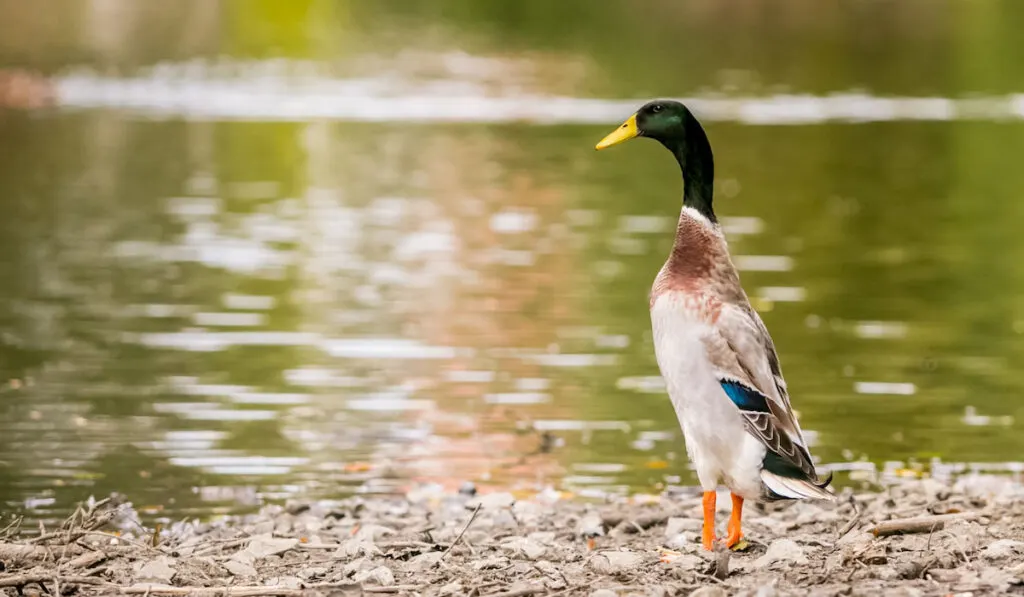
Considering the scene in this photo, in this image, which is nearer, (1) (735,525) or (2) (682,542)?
(1) (735,525)

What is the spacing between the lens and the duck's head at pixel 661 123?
9875 millimetres

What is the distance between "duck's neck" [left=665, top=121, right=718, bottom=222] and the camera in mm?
9727

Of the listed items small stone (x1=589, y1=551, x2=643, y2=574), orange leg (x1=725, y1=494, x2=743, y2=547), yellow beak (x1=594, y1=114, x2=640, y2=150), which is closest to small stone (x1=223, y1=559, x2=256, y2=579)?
small stone (x1=589, y1=551, x2=643, y2=574)

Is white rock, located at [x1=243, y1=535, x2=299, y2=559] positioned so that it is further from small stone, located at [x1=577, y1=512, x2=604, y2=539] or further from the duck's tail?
the duck's tail

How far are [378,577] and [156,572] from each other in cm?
111

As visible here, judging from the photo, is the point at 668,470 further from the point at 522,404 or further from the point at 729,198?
the point at 729,198

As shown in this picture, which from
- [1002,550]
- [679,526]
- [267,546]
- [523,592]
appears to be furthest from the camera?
[679,526]

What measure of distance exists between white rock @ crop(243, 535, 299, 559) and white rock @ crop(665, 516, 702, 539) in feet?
7.68

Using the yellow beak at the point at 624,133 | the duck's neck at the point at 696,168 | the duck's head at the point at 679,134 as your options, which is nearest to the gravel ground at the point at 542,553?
the duck's neck at the point at 696,168

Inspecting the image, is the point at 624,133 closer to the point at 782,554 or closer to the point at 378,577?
the point at 782,554

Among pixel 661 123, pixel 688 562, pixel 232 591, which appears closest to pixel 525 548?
pixel 688 562

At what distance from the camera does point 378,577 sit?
8.88m

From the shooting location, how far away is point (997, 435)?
14734mm

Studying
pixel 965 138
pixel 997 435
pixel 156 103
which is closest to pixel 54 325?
pixel 997 435
